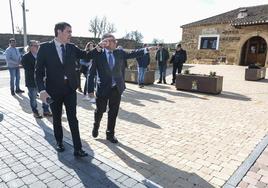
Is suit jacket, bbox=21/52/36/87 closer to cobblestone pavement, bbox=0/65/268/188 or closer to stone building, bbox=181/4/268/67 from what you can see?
cobblestone pavement, bbox=0/65/268/188

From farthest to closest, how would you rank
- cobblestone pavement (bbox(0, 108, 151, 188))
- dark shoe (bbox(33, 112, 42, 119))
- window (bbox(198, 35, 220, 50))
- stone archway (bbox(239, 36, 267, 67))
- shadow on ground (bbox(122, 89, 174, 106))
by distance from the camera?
window (bbox(198, 35, 220, 50)) → stone archway (bbox(239, 36, 267, 67)) → shadow on ground (bbox(122, 89, 174, 106)) → dark shoe (bbox(33, 112, 42, 119)) → cobblestone pavement (bbox(0, 108, 151, 188))

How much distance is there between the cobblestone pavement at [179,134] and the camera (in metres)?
3.59

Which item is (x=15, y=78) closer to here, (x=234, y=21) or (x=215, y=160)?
(x=215, y=160)

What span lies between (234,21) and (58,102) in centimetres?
2099

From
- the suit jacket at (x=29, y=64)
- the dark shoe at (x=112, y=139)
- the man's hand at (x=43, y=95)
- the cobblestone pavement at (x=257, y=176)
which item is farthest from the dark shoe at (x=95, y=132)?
the cobblestone pavement at (x=257, y=176)

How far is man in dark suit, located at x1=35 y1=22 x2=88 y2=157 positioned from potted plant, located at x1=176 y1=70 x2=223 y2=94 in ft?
21.8

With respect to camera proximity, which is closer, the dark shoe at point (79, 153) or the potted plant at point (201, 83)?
the dark shoe at point (79, 153)

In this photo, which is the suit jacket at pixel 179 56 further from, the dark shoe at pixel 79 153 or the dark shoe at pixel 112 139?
the dark shoe at pixel 79 153

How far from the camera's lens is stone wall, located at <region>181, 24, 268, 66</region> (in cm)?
2095

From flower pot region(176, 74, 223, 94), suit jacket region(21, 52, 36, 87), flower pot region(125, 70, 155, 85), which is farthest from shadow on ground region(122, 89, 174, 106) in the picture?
suit jacket region(21, 52, 36, 87)

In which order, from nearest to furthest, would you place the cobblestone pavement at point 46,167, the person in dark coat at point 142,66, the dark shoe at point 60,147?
the cobblestone pavement at point 46,167, the dark shoe at point 60,147, the person in dark coat at point 142,66

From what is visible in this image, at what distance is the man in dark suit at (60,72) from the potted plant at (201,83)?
21.8 feet

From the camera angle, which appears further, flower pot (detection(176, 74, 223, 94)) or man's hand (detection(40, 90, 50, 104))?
flower pot (detection(176, 74, 223, 94))

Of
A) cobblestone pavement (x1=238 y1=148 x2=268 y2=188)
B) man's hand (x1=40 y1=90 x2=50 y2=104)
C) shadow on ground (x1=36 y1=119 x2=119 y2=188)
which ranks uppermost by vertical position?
man's hand (x1=40 y1=90 x2=50 y2=104)
